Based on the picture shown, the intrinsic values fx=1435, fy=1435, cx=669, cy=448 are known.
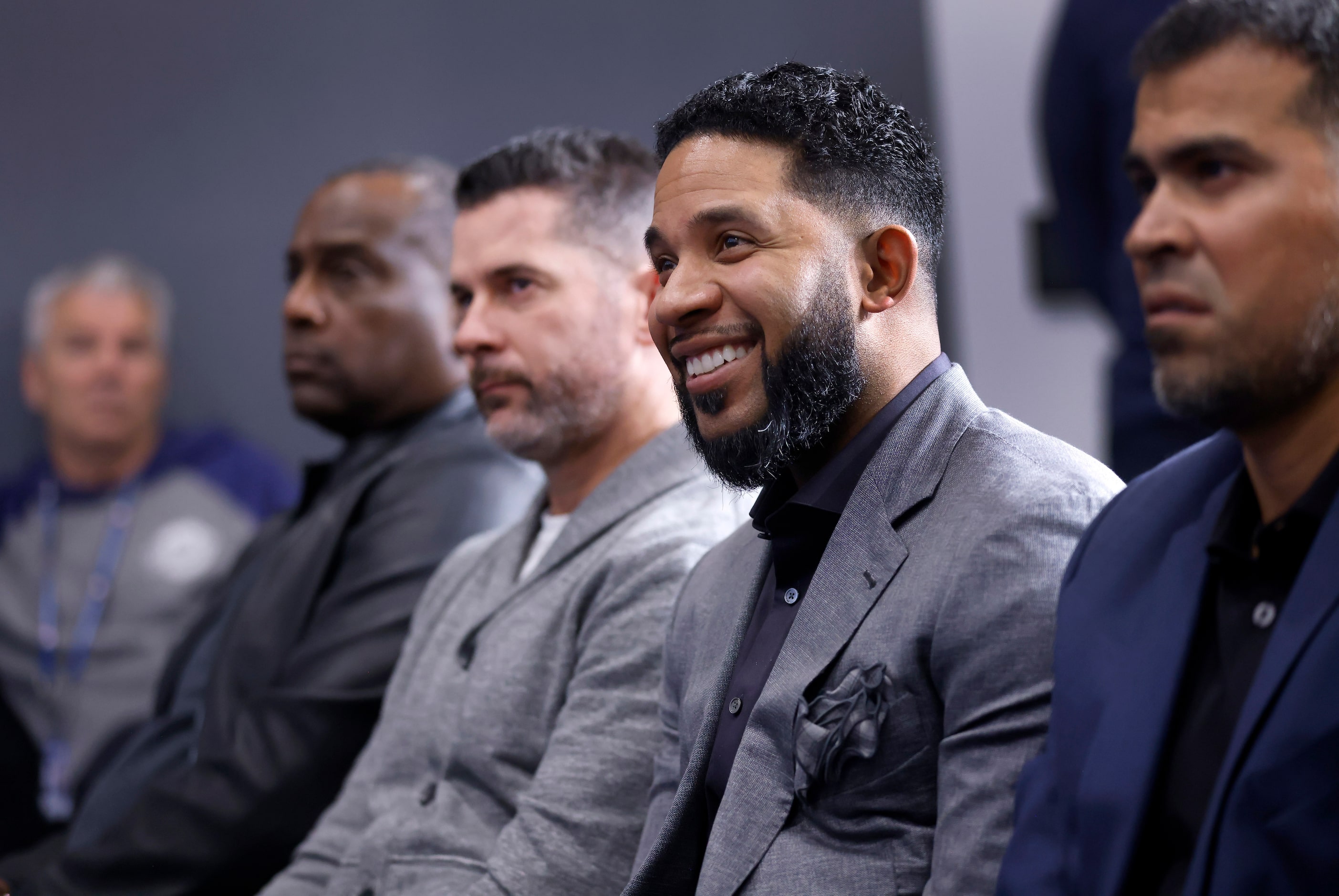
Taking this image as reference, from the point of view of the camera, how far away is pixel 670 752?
1.39 meters

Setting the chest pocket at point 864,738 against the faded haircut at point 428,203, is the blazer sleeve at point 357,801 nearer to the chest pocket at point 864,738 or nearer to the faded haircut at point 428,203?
the faded haircut at point 428,203

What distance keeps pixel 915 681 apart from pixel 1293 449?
325 mm

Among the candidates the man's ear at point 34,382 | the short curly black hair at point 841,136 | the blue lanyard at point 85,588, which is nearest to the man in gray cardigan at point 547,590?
the short curly black hair at point 841,136

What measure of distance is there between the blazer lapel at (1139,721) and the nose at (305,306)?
1754 mm

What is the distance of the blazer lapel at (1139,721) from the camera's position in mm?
939

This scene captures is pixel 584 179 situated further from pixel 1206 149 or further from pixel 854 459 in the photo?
pixel 1206 149

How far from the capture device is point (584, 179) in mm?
1971

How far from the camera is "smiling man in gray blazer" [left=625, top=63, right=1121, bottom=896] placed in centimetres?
109

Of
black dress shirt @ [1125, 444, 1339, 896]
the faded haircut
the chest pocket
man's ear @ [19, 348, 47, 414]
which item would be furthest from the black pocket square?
man's ear @ [19, 348, 47, 414]

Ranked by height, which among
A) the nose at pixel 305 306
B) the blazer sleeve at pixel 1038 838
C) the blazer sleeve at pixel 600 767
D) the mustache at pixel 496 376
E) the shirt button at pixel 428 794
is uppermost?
the nose at pixel 305 306

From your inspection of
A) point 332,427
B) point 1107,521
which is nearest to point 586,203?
point 332,427

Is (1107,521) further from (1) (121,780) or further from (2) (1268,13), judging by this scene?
(1) (121,780)

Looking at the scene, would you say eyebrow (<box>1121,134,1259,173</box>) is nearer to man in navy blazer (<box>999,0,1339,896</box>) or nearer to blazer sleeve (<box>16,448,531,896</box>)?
man in navy blazer (<box>999,0,1339,896</box>)

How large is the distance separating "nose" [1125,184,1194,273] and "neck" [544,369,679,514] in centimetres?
98
